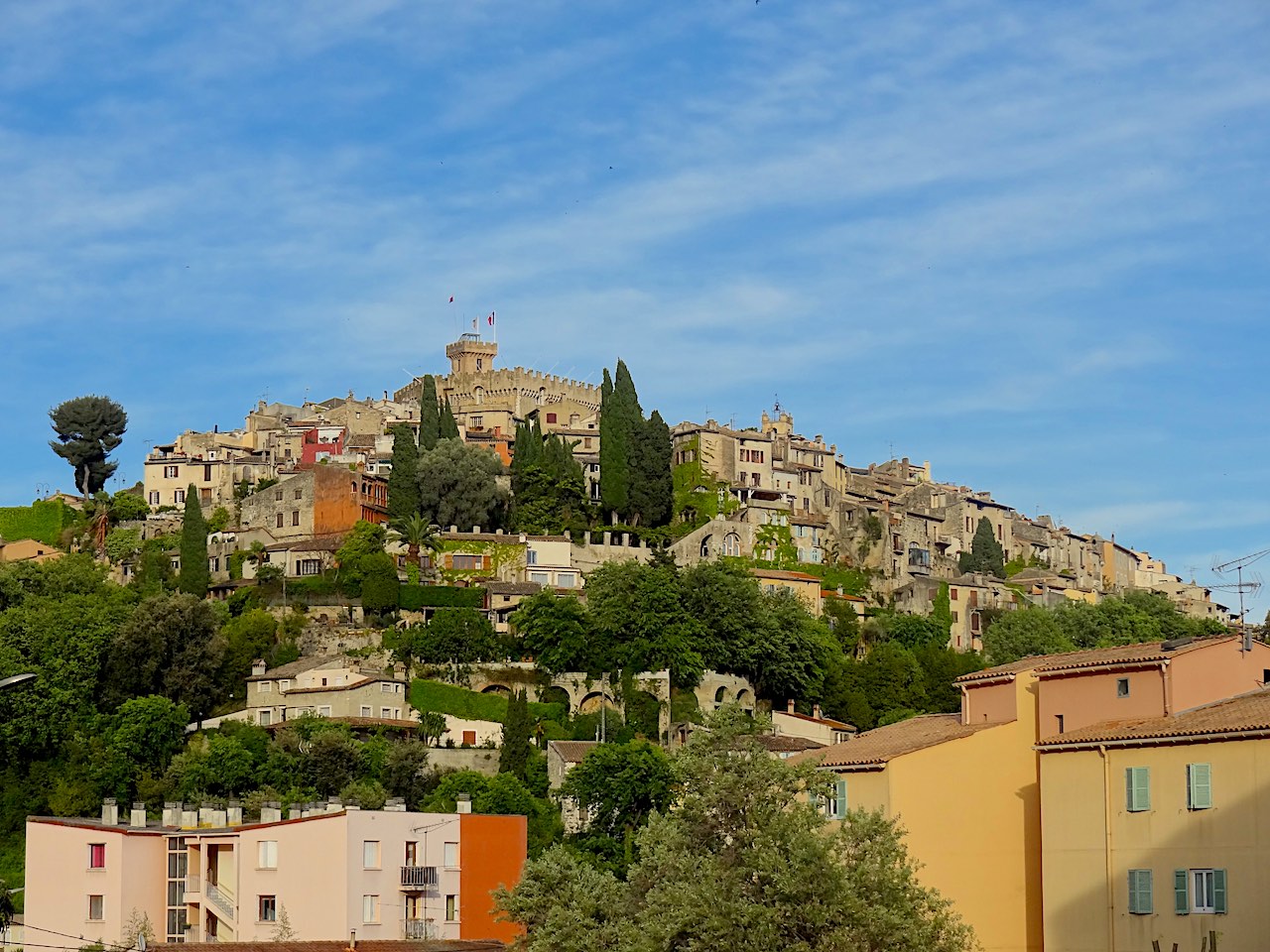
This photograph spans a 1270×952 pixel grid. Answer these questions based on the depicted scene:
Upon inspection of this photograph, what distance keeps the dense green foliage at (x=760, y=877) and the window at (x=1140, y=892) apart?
3.55 metres

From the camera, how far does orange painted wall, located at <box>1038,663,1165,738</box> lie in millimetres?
47031

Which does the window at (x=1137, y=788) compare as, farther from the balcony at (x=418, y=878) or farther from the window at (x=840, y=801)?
the balcony at (x=418, y=878)

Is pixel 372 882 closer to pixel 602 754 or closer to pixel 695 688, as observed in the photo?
pixel 602 754

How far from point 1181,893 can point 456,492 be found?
75.0 metres

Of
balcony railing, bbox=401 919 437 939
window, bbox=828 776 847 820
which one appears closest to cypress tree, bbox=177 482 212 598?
balcony railing, bbox=401 919 437 939

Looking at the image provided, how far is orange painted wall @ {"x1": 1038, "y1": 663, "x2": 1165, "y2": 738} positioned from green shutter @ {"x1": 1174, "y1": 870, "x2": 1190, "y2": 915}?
14.2 ft

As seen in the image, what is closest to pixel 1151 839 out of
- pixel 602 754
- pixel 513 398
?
pixel 602 754

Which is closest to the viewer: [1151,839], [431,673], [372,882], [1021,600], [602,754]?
[1151,839]

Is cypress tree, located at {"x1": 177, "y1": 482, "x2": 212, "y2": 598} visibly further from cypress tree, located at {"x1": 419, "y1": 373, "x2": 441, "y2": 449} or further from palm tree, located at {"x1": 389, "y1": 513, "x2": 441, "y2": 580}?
cypress tree, located at {"x1": 419, "y1": 373, "x2": 441, "y2": 449}

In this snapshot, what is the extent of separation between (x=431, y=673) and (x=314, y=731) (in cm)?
1021

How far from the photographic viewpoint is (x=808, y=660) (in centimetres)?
10356

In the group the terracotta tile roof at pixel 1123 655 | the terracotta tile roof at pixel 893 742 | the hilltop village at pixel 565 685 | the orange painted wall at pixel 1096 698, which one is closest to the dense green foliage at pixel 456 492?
the hilltop village at pixel 565 685

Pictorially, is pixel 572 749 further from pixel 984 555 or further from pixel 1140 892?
pixel 984 555

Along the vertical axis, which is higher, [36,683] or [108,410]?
[108,410]
